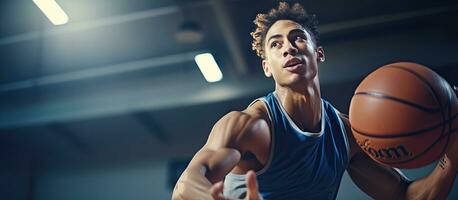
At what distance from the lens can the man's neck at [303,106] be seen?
1774mm

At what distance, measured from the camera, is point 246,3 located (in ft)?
13.8

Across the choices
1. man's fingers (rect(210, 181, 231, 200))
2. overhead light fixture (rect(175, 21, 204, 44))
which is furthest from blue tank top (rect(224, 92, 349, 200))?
overhead light fixture (rect(175, 21, 204, 44))

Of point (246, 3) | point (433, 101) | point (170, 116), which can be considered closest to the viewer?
point (433, 101)

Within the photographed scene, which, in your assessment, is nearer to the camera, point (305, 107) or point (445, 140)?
point (445, 140)

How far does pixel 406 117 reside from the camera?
5.24 feet

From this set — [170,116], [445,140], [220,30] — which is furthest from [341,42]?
[445,140]

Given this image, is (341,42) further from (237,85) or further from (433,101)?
(433,101)

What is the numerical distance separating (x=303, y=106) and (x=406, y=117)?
32 centimetres

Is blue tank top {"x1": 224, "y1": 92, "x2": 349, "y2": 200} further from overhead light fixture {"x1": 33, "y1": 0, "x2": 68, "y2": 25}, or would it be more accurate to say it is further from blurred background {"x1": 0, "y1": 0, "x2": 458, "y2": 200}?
overhead light fixture {"x1": 33, "y1": 0, "x2": 68, "y2": 25}

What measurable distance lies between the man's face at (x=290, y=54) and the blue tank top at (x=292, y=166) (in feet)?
0.32

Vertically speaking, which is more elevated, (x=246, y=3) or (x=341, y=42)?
(x=246, y=3)

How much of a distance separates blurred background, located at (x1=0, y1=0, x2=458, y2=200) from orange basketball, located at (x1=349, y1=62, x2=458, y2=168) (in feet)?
6.76

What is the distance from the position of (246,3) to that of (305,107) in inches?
99.5

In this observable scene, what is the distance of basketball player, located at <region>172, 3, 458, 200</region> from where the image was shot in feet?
5.36
